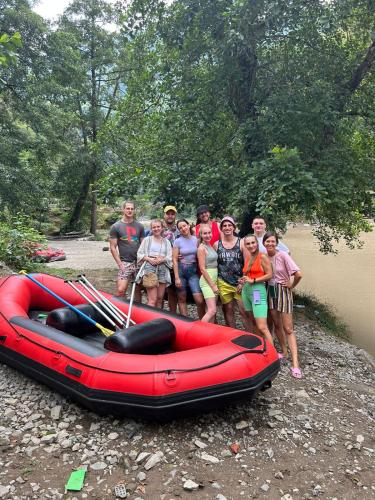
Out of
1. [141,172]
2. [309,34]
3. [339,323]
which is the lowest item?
[339,323]

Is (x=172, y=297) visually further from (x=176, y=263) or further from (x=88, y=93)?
(x=88, y=93)

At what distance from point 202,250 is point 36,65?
486 inches

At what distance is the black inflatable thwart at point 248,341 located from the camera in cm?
338

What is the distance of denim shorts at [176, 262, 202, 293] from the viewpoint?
4.56m

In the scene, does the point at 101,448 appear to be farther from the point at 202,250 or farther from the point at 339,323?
the point at 339,323

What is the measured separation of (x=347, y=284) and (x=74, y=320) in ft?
33.6

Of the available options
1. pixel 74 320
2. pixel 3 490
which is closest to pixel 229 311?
pixel 74 320

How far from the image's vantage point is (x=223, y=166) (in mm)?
6867

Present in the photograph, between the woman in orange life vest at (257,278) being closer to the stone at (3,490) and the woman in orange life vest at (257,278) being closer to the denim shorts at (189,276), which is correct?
the denim shorts at (189,276)

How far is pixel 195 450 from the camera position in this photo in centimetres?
298

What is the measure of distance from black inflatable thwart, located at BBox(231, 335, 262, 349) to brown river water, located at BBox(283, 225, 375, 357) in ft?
15.6

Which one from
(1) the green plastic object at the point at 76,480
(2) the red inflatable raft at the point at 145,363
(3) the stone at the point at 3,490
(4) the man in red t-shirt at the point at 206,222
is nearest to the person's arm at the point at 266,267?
(2) the red inflatable raft at the point at 145,363

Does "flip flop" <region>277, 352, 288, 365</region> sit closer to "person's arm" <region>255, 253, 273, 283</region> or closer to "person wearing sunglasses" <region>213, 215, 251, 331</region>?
"person wearing sunglasses" <region>213, 215, 251, 331</region>

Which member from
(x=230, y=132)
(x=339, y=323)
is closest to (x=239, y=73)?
(x=230, y=132)
